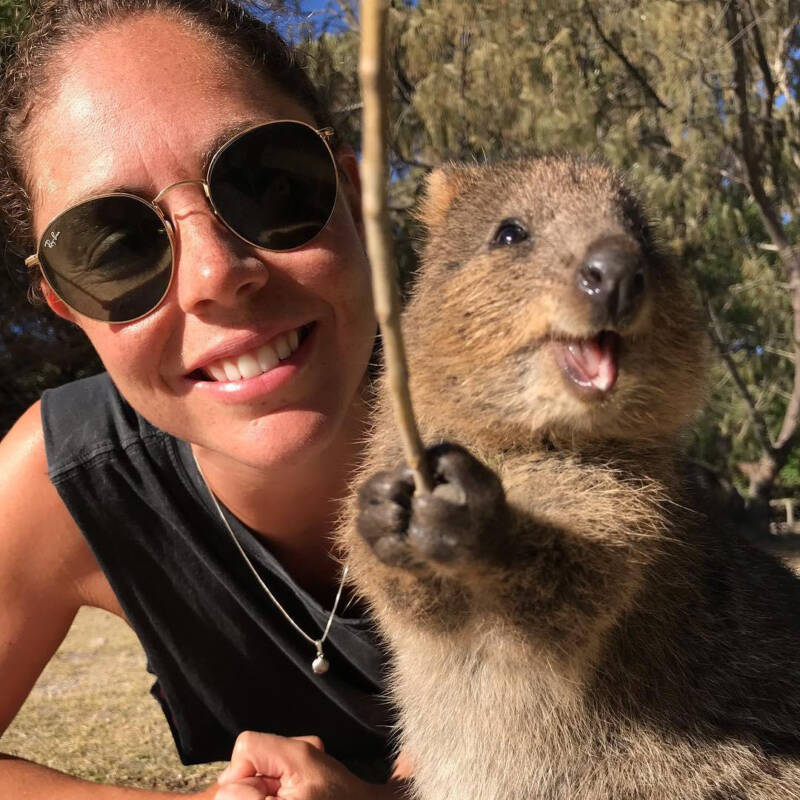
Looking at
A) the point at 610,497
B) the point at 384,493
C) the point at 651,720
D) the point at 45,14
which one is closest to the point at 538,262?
the point at 610,497

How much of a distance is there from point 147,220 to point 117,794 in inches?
70.3

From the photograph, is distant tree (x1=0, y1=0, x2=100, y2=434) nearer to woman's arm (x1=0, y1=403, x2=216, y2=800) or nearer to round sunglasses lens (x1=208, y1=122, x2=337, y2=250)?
woman's arm (x1=0, y1=403, x2=216, y2=800)

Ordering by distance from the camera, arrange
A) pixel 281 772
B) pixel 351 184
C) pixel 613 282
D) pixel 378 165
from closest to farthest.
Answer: pixel 378 165 → pixel 613 282 → pixel 281 772 → pixel 351 184

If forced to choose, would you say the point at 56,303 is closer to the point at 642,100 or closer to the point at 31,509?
the point at 31,509

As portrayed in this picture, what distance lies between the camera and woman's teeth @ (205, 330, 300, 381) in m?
2.41

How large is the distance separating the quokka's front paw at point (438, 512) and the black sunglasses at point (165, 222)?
3.34 feet

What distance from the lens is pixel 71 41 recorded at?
2.55m

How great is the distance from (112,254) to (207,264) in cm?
28

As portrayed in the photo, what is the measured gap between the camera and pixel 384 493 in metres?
1.59

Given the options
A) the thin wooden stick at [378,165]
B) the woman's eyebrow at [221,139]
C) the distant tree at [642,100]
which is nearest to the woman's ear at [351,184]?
the woman's eyebrow at [221,139]

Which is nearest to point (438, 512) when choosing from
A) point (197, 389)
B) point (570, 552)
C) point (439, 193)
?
point (570, 552)

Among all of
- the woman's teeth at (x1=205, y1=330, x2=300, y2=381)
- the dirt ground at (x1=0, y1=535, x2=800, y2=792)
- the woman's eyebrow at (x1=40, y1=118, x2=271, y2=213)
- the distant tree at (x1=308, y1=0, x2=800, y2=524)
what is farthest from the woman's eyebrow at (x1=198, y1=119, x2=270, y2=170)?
the distant tree at (x1=308, y1=0, x2=800, y2=524)

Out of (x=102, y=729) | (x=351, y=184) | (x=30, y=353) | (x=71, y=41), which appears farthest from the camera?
(x=30, y=353)

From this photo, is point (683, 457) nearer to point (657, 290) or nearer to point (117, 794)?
point (657, 290)
